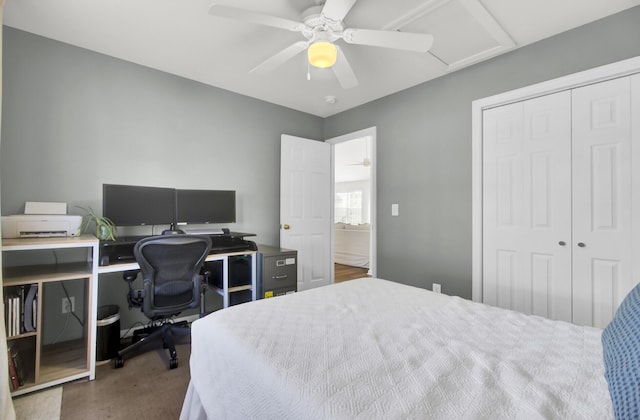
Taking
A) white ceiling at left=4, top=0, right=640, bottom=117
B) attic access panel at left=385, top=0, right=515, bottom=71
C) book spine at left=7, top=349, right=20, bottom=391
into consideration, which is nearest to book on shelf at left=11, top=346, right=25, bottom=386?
book spine at left=7, top=349, right=20, bottom=391

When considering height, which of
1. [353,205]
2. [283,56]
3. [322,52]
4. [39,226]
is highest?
[283,56]

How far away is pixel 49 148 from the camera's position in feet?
7.64

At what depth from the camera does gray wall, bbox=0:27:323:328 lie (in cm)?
223

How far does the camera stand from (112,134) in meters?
2.59

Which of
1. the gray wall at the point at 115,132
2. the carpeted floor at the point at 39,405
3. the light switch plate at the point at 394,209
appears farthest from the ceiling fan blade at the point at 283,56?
the carpeted floor at the point at 39,405

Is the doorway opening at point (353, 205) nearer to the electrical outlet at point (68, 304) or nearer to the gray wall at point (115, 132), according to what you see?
the gray wall at point (115, 132)

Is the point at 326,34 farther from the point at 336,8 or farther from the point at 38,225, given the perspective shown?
the point at 38,225

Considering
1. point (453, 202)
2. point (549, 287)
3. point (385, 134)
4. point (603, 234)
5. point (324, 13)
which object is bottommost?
point (549, 287)

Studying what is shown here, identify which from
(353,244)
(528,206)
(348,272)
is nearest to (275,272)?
(528,206)

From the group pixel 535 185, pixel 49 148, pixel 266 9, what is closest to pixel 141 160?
pixel 49 148

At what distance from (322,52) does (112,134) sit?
6.59ft

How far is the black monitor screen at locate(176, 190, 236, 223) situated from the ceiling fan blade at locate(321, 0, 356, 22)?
1.91m

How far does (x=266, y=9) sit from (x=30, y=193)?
2.20 m

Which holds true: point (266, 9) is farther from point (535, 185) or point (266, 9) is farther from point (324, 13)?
point (535, 185)
